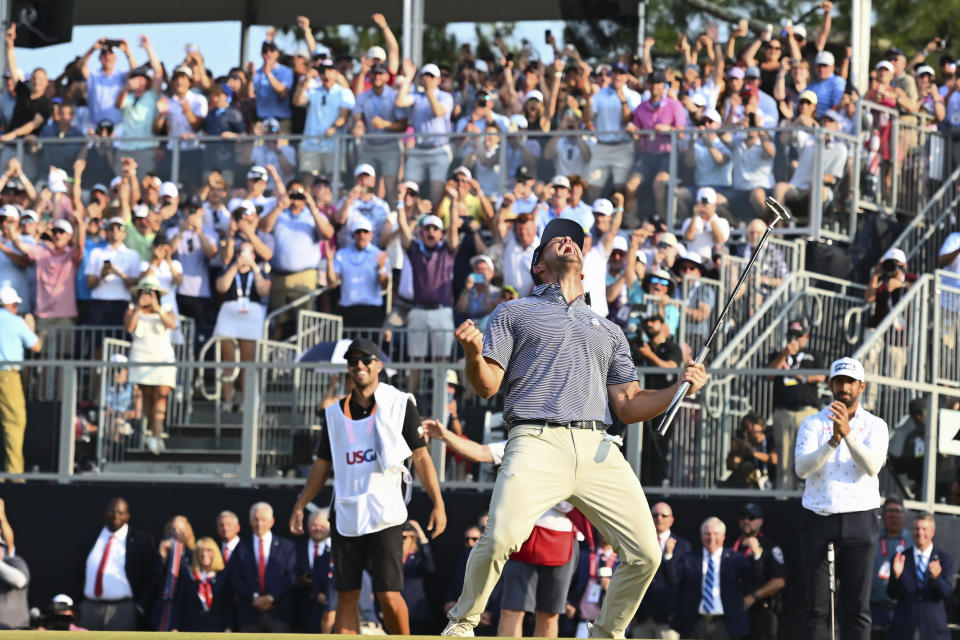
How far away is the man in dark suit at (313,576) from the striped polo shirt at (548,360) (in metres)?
7.08

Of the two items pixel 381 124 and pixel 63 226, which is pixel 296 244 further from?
pixel 63 226

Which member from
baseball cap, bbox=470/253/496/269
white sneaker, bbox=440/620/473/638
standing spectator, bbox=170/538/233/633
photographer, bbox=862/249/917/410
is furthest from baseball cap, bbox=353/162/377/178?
white sneaker, bbox=440/620/473/638

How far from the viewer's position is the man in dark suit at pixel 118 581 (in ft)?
54.4

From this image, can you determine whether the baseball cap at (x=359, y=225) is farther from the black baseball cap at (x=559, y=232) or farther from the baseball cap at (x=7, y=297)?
the black baseball cap at (x=559, y=232)

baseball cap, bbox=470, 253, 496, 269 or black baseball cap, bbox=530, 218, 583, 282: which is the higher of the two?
baseball cap, bbox=470, 253, 496, 269

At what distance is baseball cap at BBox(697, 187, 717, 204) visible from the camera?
1911cm

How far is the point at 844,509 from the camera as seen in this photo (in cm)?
1259

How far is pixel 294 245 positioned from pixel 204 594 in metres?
4.76

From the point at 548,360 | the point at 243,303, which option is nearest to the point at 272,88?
the point at 243,303

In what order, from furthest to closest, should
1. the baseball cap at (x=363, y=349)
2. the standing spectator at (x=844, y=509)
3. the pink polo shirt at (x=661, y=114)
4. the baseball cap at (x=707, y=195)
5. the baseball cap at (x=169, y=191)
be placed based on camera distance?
the baseball cap at (x=169, y=191), the pink polo shirt at (x=661, y=114), the baseball cap at (x=707, y=195), the standing spectator at (x=844, y=509), the baseball cap at (x=363, y=349)

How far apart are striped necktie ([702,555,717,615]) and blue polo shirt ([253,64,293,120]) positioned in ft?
30.3

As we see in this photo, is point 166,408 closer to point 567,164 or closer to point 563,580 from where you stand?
point 567,164

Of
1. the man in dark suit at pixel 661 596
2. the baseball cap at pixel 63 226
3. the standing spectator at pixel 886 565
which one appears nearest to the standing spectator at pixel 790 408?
the standing spectator at pixel 886 565

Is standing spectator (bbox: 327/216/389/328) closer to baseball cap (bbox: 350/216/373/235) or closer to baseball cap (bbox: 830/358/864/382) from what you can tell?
baseball cap (bbox: 350/216/373/235)
